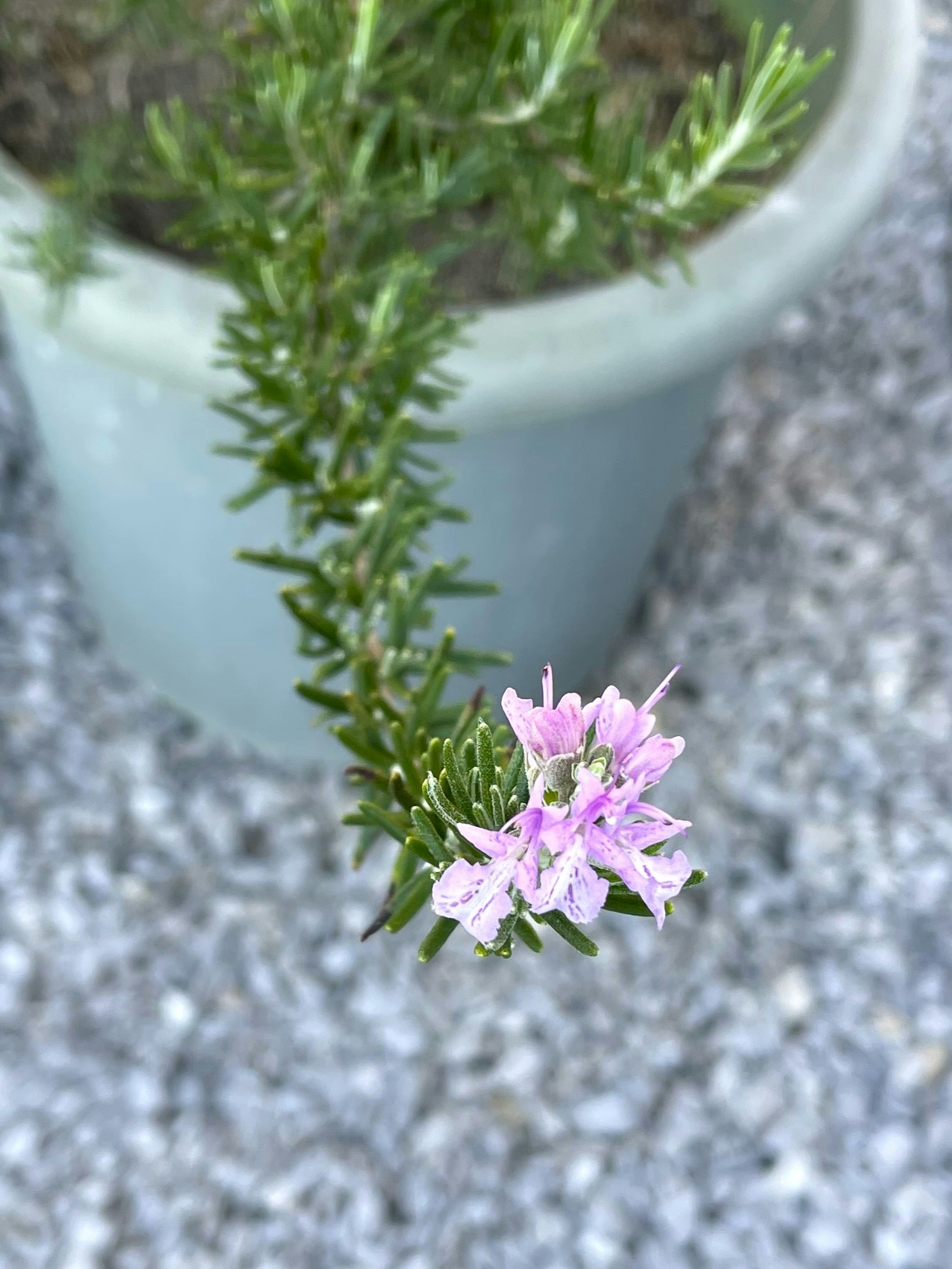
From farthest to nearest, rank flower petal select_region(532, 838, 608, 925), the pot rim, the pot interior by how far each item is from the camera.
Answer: the pot interior → the pot rim → flower petal select_region(532, 838, 608, 925)

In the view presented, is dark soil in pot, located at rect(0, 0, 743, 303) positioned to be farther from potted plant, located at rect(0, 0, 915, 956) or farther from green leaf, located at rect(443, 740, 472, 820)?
green leaf, located at rect(443, 740, 472, 820)

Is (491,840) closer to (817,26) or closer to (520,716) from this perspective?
(520,716)

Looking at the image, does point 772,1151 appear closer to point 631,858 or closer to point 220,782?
point 220,782

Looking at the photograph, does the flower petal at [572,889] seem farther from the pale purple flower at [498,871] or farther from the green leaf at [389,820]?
the green leaf at [389,820]

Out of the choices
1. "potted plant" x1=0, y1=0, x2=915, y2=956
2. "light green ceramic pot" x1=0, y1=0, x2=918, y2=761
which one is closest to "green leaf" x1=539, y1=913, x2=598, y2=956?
"potted plant" x1=0, y1=0, x2=915, y2=956

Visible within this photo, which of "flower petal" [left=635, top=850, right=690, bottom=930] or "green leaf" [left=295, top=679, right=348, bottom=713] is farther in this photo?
"green leaf" [left=295, top=679, right=348, bottom=713]

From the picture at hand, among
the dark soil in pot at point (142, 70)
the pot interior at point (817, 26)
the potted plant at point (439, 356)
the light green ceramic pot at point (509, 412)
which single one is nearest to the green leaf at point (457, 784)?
the potted plant at point (439, 356)

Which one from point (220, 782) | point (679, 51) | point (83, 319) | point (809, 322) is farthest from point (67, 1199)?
point (809, 322)

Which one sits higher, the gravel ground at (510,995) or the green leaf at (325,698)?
the green leaf at (325,698)
